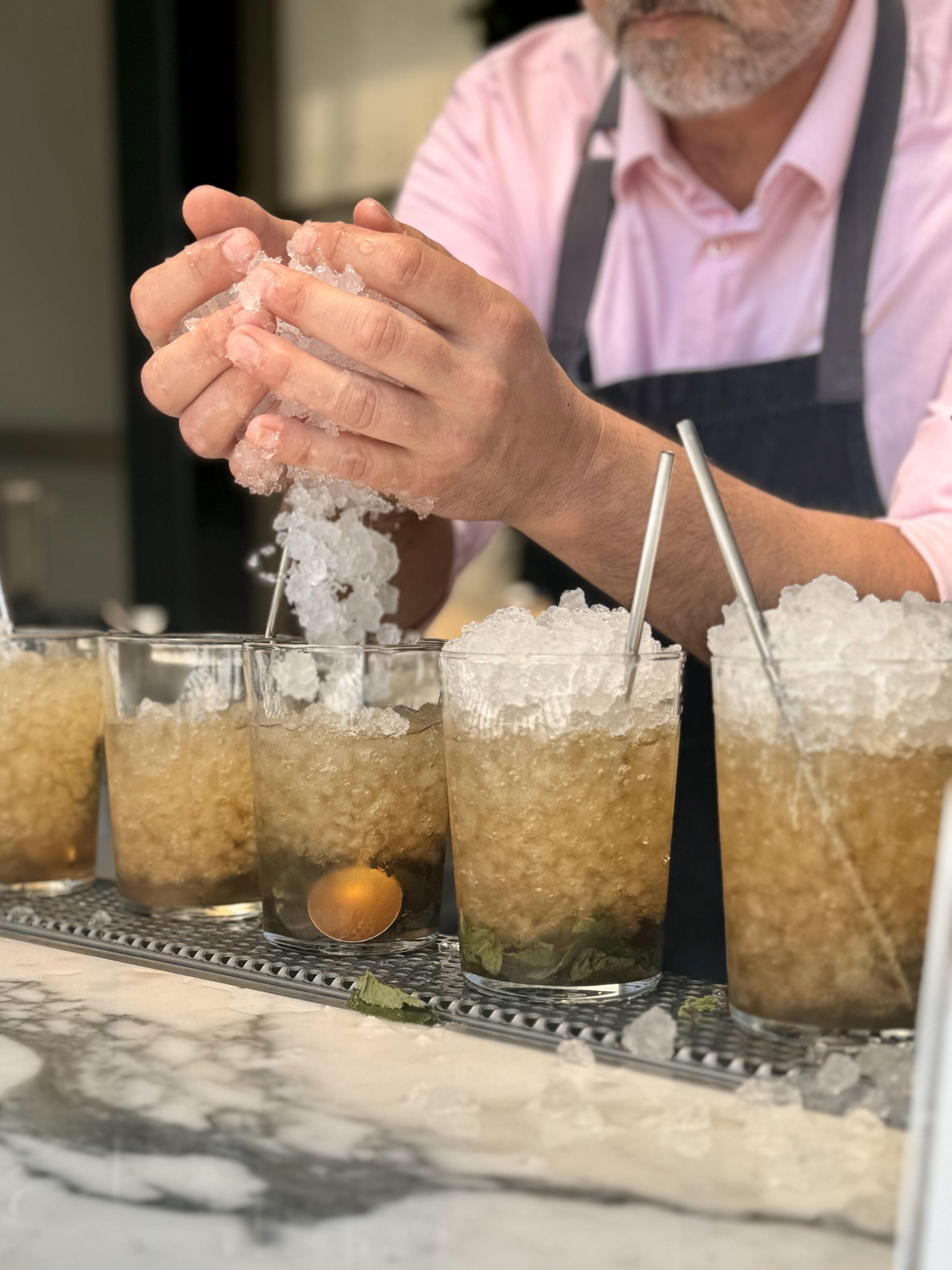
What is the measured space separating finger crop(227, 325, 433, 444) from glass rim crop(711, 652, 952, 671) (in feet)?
0.98

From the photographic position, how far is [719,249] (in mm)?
1793

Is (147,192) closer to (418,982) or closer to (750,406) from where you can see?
(750,406)

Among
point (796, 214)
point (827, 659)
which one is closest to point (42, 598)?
point (796, 214)

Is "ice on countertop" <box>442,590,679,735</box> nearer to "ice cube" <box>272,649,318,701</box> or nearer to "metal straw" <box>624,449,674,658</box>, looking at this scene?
"metal straw" <box>624,449,674,658</box>

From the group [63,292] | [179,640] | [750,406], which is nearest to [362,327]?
[179,640]

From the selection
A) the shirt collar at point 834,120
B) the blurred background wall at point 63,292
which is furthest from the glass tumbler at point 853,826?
the blurred background wall at point 63,292

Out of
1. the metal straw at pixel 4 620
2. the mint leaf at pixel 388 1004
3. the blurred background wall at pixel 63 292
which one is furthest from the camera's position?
the blurred background wall at pixel 63 292

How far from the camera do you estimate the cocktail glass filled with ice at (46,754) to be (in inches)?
47.6

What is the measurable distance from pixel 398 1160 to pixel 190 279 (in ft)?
2.15

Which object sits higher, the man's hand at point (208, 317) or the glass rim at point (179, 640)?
the man's hand at point (208, 317)

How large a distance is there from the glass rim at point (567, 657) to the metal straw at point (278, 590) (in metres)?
0.25

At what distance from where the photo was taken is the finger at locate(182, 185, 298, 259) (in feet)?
3.42

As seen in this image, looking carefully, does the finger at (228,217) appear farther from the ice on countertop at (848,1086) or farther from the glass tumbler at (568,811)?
the ice on countertop at (848,1086)

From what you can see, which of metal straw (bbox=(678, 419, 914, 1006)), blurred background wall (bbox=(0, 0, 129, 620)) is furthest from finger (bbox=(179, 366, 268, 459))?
blurred background wall (bbox=(0, 0, 129, 620))
